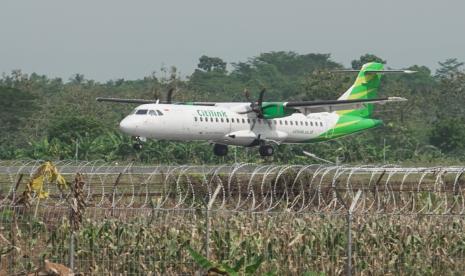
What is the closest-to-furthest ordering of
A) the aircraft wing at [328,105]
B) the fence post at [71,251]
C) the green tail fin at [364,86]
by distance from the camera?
the fence post at [71,251], the aircraft wing at [328,105], the green tail fin at [364,86]

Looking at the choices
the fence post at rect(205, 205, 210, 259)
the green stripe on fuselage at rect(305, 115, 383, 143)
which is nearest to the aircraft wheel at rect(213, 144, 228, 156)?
the green stripe on fuselage at rect(305, 115, 383, 143)

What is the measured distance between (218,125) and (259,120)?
343cm

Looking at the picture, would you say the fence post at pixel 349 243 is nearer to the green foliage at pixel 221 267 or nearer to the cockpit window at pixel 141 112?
the green foliage at pixel 221 267

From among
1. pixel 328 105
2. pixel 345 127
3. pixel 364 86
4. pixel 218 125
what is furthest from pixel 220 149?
pixel 364 86

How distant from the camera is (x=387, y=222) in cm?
1656

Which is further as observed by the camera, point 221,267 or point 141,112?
point 141,112

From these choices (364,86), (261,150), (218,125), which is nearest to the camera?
(218,125)

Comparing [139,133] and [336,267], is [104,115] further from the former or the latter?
[336,267]

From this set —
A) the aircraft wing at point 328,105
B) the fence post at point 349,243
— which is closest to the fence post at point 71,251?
the fence post at point 349,243

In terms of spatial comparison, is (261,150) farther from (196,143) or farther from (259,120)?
(196,143)

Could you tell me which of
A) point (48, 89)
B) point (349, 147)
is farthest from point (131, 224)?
point (48, 89)

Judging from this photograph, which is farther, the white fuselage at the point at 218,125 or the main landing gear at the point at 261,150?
the main landing gear at the point at 261,150

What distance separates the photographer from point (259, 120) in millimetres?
49969

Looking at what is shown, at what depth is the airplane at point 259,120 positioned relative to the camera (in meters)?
44.9
